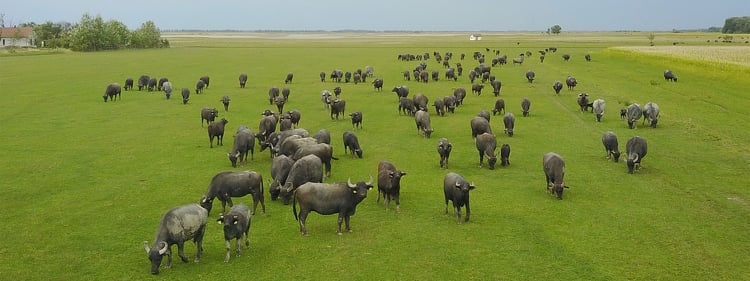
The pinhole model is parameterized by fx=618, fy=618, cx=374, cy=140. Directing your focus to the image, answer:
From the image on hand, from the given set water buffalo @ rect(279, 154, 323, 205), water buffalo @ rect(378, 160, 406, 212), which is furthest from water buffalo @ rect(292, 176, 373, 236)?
water buffalo @ rect(279, 154, 323, 205)

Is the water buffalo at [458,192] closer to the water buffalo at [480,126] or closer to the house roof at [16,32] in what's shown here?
the water buffalo at [480,126]

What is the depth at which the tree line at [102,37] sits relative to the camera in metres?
125

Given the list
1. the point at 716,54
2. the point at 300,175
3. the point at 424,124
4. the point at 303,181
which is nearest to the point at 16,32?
the point at 716,54

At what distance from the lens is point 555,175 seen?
1931 centimetres

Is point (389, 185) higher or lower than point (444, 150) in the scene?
lower

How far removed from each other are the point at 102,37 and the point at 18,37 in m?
36.7

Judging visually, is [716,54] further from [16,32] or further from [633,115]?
[16,32]

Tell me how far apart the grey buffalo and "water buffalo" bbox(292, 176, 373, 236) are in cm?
278

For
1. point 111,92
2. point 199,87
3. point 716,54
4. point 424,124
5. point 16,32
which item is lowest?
point 424,124

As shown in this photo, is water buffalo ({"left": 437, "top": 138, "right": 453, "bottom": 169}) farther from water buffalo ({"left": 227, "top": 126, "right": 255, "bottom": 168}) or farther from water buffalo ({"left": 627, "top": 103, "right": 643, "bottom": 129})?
water buffalo ({"left": 627, "top": 103, "right": 643, "bottom": 129})

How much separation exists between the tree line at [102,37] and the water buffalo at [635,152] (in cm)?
12344

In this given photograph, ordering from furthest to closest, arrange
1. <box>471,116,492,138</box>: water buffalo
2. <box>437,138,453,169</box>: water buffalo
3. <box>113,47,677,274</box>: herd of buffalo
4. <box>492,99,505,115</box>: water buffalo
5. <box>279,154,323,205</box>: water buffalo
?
1. <box>492,99,505,115</box>: water buffalo
2. <box>471,116,492,138</box>: water buffalo
3. <box>437,138,453,169</box>: water buffalo
4. <box>279,154,323,205</box>: water buffalo
5. <box>113,47,677,274</box>: herd of buffalo

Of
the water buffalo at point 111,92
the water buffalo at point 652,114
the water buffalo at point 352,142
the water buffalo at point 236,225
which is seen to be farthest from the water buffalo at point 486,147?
the water buffalo at point 111,92

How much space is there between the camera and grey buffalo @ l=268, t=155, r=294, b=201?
722 inches
